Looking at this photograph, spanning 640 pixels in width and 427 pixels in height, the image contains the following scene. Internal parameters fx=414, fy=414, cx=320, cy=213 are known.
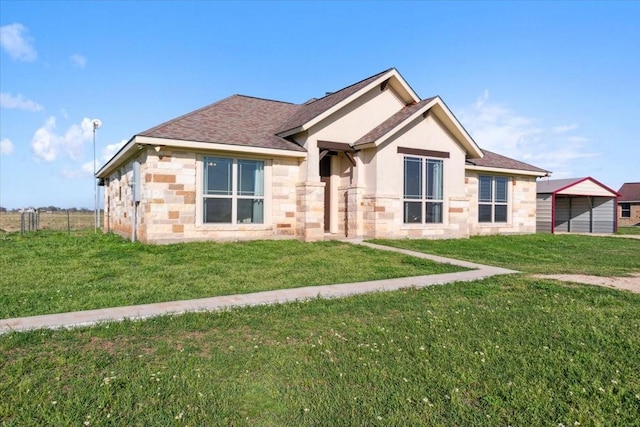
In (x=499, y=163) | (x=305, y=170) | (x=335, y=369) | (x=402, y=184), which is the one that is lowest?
(x=335, y=369)

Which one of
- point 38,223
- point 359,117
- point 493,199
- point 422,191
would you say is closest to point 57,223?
point 38,223

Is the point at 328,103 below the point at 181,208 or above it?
above

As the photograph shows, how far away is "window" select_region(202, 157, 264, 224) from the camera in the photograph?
511 inches

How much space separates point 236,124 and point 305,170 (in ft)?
10.4

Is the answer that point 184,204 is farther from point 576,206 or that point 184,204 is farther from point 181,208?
point 576,206

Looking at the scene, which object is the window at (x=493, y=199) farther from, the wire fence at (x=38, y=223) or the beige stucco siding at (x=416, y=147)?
the wire fence at (x=38, y=223)

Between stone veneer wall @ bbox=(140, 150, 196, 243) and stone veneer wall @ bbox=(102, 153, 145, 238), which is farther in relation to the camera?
stone veneer wall @ bbox=(102, 153, 145, 238)

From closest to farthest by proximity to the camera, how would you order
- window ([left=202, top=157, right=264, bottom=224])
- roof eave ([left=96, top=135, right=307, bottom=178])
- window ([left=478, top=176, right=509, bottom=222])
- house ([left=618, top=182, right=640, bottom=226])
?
roof eave ([left=96, top=135, right=307, bottom=178]), window ([left=202, top=157, right=264, bottom=224]), window ([left=478, top=176, right=509, bottom=222]), house ([left=618, top=182, right=640, bottom=226])

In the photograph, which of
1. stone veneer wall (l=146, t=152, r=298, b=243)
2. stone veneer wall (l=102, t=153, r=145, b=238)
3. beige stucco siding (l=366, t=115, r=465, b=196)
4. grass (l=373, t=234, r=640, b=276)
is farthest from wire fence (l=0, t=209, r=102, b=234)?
grass (l=373, t=234, r=640, b=276)

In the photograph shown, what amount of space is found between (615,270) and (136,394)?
10.3 m

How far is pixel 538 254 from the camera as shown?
12.8 m

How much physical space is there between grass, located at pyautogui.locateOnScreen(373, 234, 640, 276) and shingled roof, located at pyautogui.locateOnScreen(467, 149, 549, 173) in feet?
11.9

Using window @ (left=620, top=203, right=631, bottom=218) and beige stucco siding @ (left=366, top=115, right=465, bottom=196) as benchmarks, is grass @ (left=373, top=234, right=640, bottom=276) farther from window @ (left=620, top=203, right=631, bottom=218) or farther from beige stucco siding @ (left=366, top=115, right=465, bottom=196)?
window @ (left=620, top=203, right=631, bottom=218)

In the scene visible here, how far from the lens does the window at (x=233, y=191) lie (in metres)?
13.0
